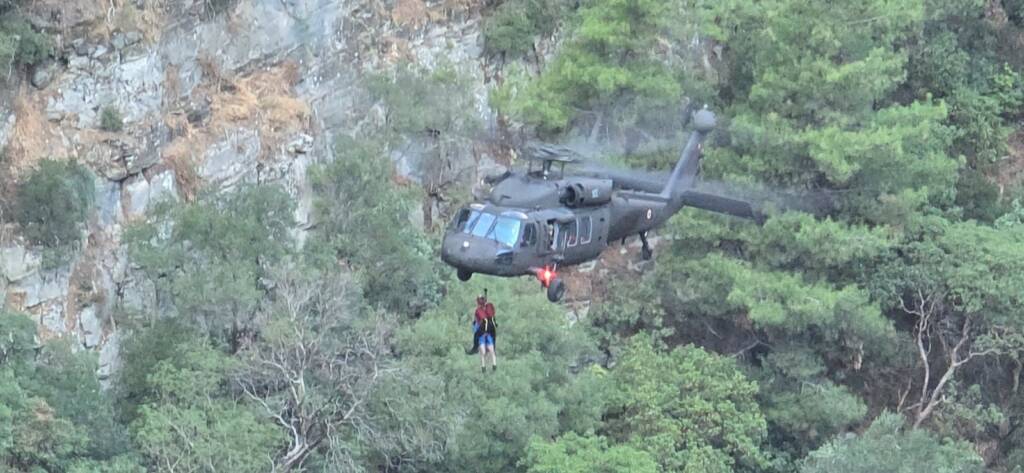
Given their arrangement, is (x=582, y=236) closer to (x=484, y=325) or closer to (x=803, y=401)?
(x=484, y=325)

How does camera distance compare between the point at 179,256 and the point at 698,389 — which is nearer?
the point at 179,256

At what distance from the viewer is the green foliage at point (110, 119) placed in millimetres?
50188

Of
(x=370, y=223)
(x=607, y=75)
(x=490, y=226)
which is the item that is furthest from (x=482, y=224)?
(x=607, y=75)

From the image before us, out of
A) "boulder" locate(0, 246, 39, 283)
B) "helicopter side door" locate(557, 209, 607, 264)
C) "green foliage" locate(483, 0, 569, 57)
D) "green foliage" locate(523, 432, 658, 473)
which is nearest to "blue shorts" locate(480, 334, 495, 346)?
"helicopter side door" locate(557, 209, 607, 264)

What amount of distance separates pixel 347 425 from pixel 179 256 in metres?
4.21

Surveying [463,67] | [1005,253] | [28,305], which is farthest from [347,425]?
[1005,253]

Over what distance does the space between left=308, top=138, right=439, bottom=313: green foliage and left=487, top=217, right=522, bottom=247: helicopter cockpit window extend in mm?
11161

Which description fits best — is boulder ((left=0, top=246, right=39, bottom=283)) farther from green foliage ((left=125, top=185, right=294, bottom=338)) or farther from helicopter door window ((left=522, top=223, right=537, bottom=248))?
helicopter door window ((left=522, top=223, right=537, bottom=248))

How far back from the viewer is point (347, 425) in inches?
1927

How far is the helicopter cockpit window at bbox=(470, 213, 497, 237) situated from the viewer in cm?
4059

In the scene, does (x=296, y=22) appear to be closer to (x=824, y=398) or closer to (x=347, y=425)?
→ (x=347, y=425)

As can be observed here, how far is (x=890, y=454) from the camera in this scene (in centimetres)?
5181

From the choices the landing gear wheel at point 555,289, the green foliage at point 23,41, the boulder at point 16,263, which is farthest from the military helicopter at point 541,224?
the green foliage at point 23,41

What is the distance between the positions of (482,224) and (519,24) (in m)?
16.9
